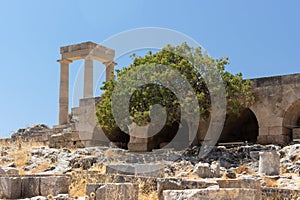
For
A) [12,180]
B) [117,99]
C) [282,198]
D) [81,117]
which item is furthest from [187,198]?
[81,117]

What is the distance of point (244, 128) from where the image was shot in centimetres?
2366

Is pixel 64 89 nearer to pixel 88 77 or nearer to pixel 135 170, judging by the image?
pixel 88 77

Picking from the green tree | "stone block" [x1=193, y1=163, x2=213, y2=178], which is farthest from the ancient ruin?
the green tree

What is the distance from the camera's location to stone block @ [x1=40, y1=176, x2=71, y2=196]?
752 cm

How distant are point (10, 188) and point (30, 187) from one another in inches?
14.8

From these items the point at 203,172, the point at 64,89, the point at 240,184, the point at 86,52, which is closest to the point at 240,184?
the point at 240,184

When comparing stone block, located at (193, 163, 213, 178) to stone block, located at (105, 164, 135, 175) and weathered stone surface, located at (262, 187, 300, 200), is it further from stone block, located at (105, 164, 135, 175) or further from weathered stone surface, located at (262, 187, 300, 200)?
weathered stone surface, located at (262, 187, 300, 200)

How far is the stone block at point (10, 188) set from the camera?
24.3 feet

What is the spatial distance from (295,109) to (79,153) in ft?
31.3

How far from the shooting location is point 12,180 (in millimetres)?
7508

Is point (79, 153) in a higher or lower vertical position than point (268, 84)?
lower

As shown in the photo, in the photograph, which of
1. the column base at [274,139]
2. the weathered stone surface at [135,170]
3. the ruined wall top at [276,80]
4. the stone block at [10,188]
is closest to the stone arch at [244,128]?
the ruined wall top at [276,80]

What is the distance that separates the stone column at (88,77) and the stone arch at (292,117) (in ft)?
48.4

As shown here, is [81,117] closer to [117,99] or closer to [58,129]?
[58,129]
